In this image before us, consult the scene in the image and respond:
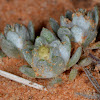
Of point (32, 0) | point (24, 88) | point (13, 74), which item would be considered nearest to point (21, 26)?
point (13, 74)

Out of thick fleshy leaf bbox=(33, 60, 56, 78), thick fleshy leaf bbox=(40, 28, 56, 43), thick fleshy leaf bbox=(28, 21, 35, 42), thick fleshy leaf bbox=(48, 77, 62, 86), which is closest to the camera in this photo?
thick fleshy leaf bbox=(33, 60, 56, 78)

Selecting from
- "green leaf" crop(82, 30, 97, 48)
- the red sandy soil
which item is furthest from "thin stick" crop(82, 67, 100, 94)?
"green leaf" crop(82, 30, 97, 48)

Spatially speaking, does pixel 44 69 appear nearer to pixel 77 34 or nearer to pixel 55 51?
pixel 55 51

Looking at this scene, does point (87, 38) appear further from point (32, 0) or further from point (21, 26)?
point (32, 0)

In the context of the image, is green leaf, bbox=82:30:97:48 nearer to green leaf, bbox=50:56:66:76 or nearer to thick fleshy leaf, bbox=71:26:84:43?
thick fleshy leaf, bbox=71:26:84:43

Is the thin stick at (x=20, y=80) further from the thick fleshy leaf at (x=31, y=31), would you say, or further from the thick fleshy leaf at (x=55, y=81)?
the thick fleshy leaf at (x=31, y=31)

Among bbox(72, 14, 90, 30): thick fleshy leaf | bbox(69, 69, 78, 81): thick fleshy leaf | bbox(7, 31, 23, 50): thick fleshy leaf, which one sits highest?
bbox(72, 14, 90, 30): thick fleshy leaf
